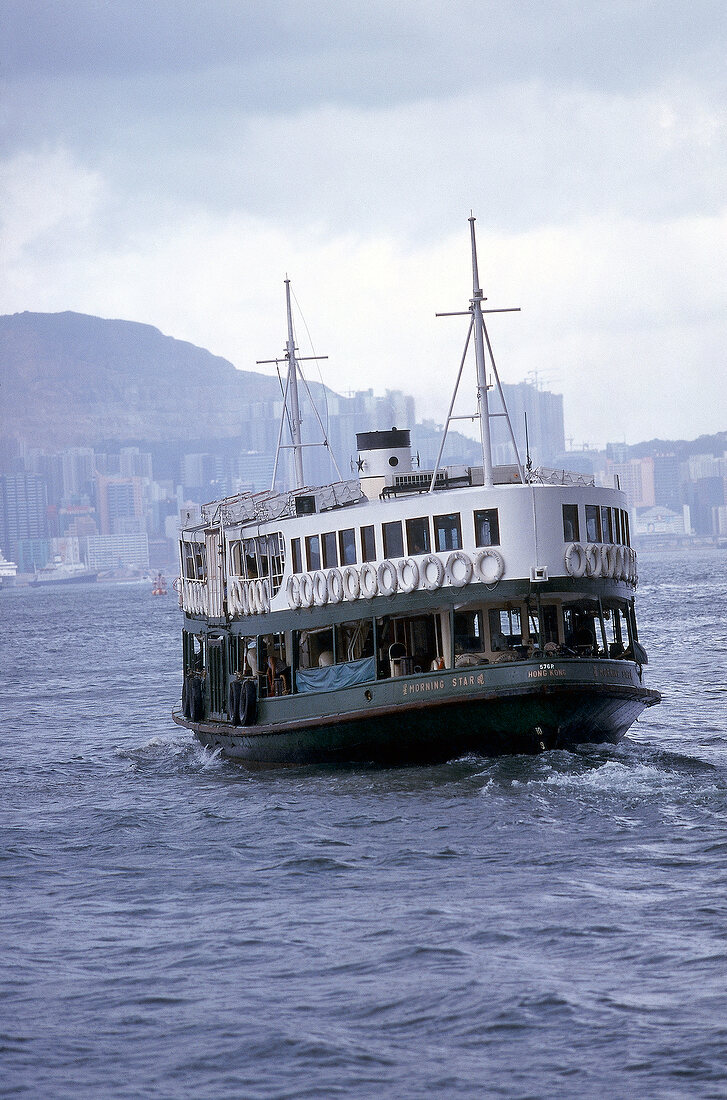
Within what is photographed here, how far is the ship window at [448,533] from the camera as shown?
89.4 ft

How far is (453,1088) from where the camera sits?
43.4ft

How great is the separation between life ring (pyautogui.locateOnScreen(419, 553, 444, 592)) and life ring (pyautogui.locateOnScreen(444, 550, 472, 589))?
0.47ft

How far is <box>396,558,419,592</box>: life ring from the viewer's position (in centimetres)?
2728

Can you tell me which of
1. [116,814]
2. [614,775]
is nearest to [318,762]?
[116,814]

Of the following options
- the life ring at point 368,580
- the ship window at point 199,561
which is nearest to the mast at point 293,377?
the ship window at point 199,561

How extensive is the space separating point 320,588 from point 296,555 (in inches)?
55.0

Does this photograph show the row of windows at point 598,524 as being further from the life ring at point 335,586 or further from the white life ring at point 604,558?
the life ring at point 335,586

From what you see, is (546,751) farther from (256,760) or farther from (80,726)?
(80,726)

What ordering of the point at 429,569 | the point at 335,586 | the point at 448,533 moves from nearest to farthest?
the point at 429,569 → the point at 448,533 → the point at 335,586

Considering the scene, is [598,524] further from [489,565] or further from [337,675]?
[337,675]

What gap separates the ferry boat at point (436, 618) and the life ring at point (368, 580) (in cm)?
4

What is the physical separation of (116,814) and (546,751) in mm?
8029

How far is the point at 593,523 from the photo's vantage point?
28.2 meters

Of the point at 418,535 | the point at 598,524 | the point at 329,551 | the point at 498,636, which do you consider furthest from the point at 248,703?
the point at 598,524
